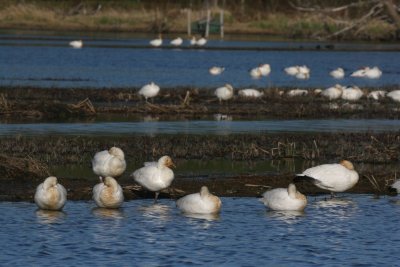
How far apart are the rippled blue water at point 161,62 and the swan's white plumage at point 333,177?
2215 cm

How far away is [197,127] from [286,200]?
36.8 ft

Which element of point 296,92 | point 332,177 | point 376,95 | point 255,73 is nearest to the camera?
point 332,177

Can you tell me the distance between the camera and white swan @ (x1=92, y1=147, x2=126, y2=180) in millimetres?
17766

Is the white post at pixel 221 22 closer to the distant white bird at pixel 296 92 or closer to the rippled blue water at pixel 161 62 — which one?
the rippled blue water at pixel 161 62

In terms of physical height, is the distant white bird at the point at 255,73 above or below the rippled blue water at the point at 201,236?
above

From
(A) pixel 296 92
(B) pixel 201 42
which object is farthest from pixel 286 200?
(B) pixel 201 42

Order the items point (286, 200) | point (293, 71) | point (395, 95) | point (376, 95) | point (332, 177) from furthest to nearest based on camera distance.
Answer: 1. point (293, 71)
2. point (376, 95)
3. point (395, 95)
4. point (332, 177)
5. point (286, 200)

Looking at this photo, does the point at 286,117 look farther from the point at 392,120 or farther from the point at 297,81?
the point at 297,81

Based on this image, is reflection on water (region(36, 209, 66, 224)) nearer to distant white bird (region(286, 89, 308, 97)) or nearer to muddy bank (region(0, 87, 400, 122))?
muddy bank (region(0, 87, 400, 122))

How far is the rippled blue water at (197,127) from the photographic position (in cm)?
2578

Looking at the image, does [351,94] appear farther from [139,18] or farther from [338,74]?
[139,18]

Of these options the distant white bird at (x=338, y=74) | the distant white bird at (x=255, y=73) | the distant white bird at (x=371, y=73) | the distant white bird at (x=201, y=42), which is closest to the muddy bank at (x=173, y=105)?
the distant white bird at (x=255, y=73)

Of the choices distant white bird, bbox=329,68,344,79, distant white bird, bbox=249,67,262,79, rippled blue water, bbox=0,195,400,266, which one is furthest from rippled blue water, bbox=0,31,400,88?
rippled blue water, bbox=0,195,400,266

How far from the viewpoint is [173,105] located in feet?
103
